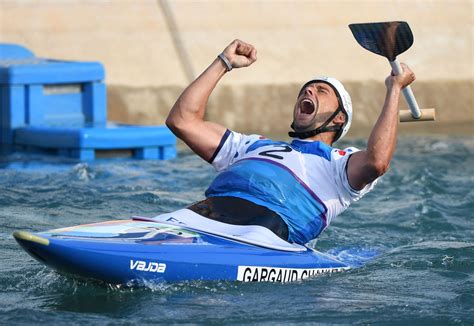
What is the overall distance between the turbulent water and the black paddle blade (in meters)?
1.09

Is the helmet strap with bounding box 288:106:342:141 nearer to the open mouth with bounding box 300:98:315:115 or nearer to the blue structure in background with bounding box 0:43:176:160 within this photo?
the open mouth with bounding box 300:98:315:115

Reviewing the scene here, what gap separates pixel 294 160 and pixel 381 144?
501 mm

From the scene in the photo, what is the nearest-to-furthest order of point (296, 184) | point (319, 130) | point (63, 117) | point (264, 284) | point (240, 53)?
point (264, 284) < point (296, 184) < point (319, 130) < point (240, 53) < point (63, 117)

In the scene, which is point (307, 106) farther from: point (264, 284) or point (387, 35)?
point (264, 284)

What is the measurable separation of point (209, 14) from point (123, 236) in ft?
24.0

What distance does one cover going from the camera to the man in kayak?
521 cm

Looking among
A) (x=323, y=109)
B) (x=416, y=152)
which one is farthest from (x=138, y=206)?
(x=416, y=152)

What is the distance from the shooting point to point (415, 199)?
809 centimetres

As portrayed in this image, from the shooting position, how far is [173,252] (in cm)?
478

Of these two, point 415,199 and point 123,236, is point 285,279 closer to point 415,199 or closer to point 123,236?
point 123,236

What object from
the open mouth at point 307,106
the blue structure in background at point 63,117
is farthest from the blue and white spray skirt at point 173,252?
the blue structure in background at point 63,117

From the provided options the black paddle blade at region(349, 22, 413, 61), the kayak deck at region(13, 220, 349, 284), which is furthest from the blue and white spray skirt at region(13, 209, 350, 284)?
the black paddle blade at region(349, 22, 413, 61)

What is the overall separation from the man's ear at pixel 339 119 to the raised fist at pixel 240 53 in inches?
20.1

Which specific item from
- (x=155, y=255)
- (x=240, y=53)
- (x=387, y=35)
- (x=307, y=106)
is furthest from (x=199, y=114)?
(x=155, y=255)
